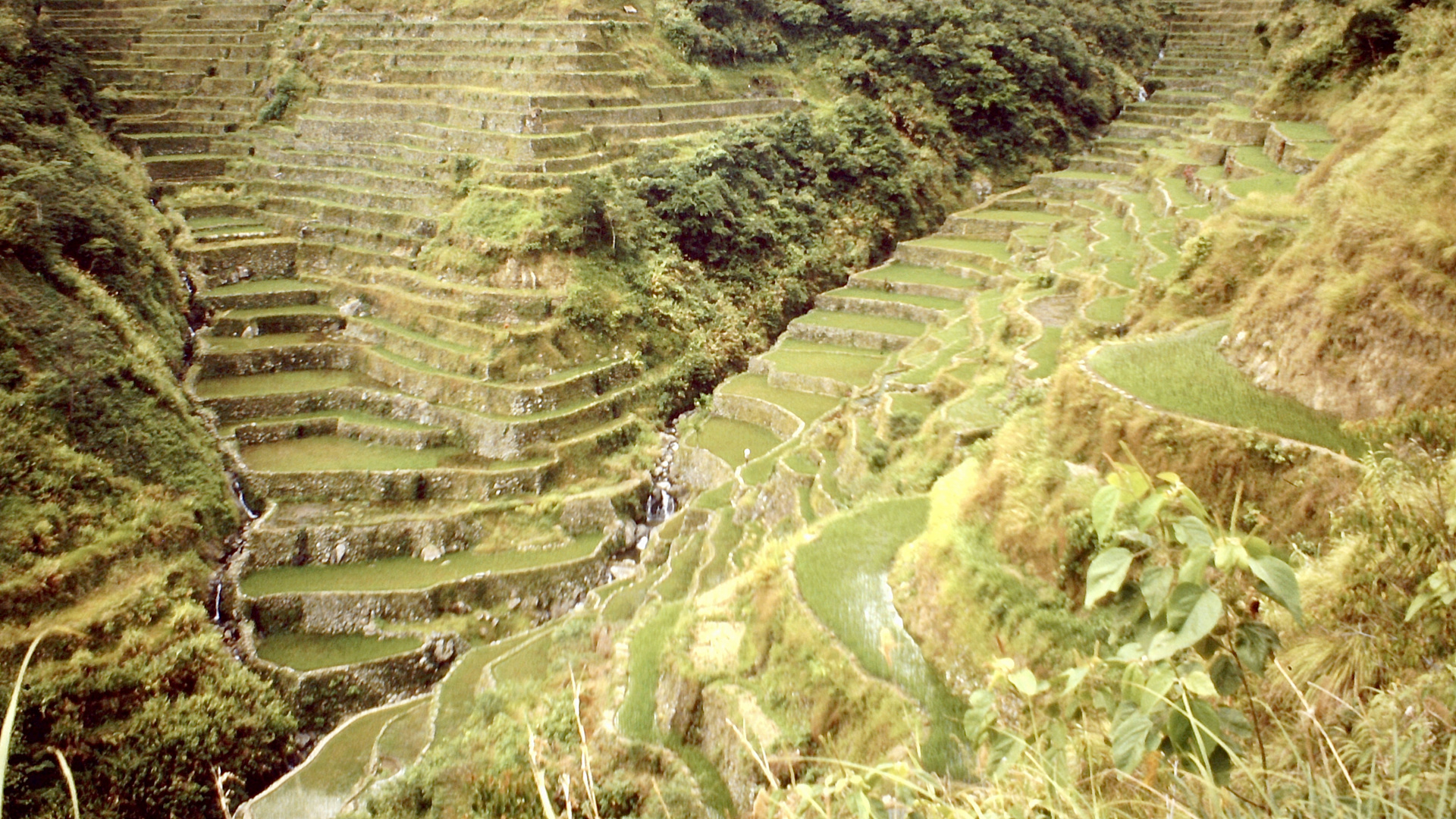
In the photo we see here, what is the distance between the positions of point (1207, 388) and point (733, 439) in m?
10.2

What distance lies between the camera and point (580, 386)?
16.7 metres

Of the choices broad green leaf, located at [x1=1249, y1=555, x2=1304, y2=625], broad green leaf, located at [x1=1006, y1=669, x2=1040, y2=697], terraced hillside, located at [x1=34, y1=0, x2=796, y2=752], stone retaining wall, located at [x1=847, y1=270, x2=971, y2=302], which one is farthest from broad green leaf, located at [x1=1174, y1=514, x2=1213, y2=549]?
stone retaining wall, located at [x1=847, y1=270, x2=971, y2=302]

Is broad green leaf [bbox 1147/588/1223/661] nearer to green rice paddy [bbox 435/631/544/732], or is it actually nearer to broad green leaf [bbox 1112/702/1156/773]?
broad green leaf [bbox 1112/702/1156/773]

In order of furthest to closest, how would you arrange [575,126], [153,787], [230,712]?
1. [575,126]
2. [230,712]
3. [153,787]

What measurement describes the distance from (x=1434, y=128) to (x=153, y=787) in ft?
46.5

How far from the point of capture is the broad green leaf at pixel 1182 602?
6.80ft

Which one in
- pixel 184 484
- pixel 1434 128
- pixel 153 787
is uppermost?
pixel 1434 128

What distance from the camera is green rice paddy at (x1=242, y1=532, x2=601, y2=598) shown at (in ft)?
43.4

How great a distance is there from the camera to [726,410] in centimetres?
1684

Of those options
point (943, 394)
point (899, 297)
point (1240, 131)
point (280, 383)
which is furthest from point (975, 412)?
point (280, 383)

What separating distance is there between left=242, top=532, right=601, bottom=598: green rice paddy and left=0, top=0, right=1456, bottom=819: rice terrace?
0.30 ft

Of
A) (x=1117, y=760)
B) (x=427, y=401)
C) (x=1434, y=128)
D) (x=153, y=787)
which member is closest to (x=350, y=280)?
(x=427, y=401)

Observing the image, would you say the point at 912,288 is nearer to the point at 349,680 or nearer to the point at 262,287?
Answer: the point at 349,680

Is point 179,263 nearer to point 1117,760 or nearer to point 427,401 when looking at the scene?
point 427,401
